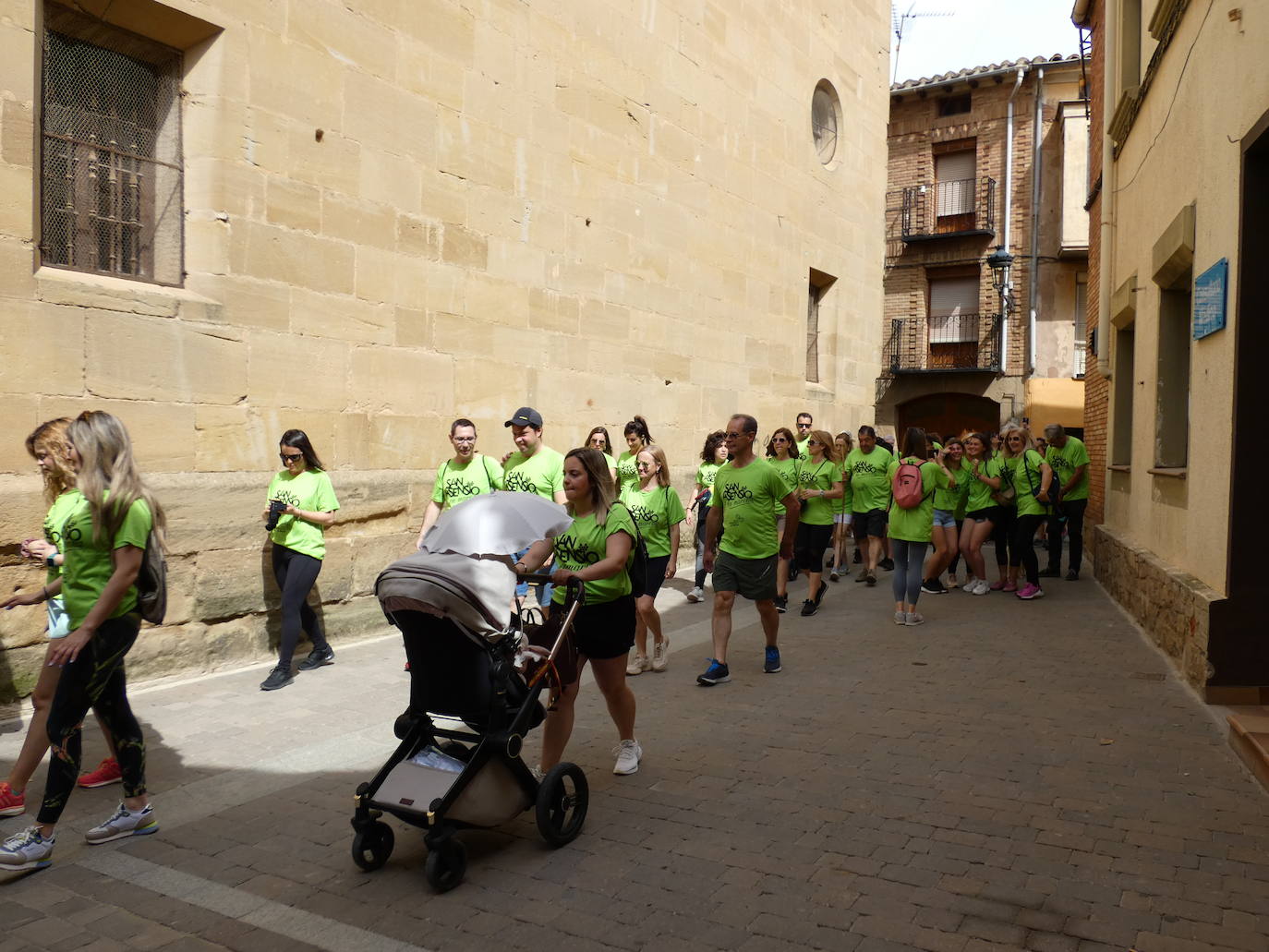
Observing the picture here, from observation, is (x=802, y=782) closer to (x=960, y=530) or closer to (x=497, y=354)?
(x=497, y=354)

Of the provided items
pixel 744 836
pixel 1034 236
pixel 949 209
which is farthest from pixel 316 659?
pixel 949 209

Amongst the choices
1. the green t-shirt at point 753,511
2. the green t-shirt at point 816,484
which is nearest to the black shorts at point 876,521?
the green t-shirt at point 816,484

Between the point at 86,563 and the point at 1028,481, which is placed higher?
the point at 1028,481

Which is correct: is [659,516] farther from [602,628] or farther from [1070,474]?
[1070,474]

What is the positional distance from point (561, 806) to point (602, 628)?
0.86 m

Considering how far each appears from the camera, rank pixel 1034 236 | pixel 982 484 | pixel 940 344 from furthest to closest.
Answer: pixel 940 344 → pixel 1034 236 → pixel 982 484

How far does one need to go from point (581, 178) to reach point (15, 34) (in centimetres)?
589

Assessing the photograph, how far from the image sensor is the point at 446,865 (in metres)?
3.92

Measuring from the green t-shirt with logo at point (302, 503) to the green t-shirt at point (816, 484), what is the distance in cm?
502

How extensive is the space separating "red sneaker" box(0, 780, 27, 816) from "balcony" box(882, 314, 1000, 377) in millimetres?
26609

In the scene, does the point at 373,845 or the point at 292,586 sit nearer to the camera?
the point at 373,845

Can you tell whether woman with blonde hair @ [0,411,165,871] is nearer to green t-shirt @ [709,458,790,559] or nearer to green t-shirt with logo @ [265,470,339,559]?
green t-shirt with logo @ [265,470,339,559]

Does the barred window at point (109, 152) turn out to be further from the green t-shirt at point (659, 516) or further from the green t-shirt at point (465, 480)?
the green t-shirt at point (659, 516)

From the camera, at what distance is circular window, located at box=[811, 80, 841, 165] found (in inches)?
674
